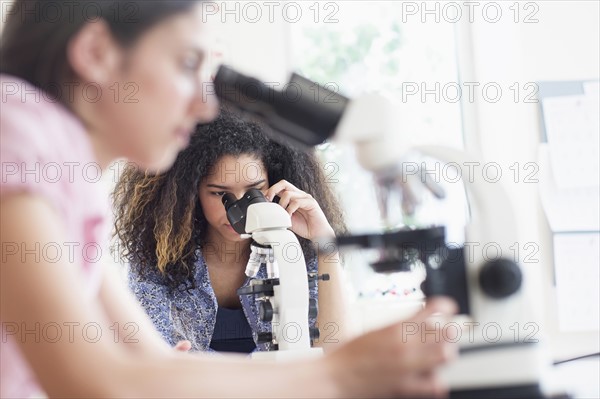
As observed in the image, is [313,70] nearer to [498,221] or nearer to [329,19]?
[329,19]

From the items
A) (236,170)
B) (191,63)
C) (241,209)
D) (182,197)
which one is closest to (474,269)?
(191,63)

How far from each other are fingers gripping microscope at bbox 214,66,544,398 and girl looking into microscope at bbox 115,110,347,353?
119 cm

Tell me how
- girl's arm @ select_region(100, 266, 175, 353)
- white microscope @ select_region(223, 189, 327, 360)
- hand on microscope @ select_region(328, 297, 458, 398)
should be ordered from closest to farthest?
hand on microscope @ select_region(328, 297, 458, 398) → girl's arm @ select_region(100, 266, 175, 353) → white microscope @ select_region(223, 189, 327, 360)

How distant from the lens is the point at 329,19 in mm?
2877

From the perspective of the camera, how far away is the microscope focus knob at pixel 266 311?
4.74 feet

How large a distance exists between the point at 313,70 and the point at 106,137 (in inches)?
83.1

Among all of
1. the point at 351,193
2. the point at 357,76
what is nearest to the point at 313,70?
the point at 357,76

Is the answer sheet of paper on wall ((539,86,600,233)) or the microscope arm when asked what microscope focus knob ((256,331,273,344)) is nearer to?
the microscope arm

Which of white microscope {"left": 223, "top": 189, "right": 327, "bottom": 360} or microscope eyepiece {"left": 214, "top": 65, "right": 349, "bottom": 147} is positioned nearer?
microscope eyepiece {"left": 214, "top": 65, "right": 349, "bottom": 147}

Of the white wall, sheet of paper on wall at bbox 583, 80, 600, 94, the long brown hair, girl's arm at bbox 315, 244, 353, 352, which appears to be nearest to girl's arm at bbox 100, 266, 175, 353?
the long brown hair

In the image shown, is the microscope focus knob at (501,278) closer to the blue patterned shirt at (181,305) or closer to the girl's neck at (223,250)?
the blue patterned shirt at (181,305)

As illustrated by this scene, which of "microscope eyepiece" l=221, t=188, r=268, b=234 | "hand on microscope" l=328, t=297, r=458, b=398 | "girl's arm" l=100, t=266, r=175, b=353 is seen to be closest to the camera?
"hand on microscope" l=328, t=297, r=458, b=398

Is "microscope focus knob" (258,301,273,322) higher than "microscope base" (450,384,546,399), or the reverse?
"microscope base" (450,384,546,399)

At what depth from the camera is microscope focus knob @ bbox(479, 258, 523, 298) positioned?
0.75 meters
